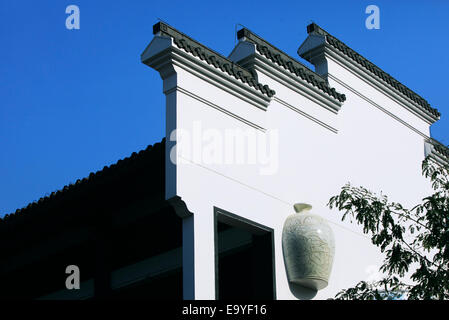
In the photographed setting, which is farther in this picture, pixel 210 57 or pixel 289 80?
pixel 289 80

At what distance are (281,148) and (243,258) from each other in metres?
2.00

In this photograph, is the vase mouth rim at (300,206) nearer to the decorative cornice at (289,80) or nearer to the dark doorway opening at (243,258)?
the dark doorway opening at (243,258)

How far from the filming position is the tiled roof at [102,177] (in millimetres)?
12023

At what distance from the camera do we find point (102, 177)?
503 inches

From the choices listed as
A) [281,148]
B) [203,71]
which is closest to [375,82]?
[281,148]

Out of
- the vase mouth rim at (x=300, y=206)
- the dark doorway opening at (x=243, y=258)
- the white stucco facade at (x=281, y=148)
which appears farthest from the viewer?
the vase mouth rim at (x=300, y=206)

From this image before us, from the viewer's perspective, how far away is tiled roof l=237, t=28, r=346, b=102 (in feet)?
45.0

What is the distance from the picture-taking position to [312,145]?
1427cm

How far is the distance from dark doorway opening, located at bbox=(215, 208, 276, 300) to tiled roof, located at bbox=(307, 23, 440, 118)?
436 centimetres

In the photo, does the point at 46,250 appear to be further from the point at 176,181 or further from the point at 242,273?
the point at 176,181

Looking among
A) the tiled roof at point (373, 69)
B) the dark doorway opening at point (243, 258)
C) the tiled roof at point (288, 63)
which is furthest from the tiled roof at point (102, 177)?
the tiled roof at point (373, 69)

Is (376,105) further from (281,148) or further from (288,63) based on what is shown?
(281,148)

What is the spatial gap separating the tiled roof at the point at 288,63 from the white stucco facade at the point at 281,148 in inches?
4.7

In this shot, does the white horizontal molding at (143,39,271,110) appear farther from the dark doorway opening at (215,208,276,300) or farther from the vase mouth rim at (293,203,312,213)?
the dark doorway opening at (215,208,276,300)
